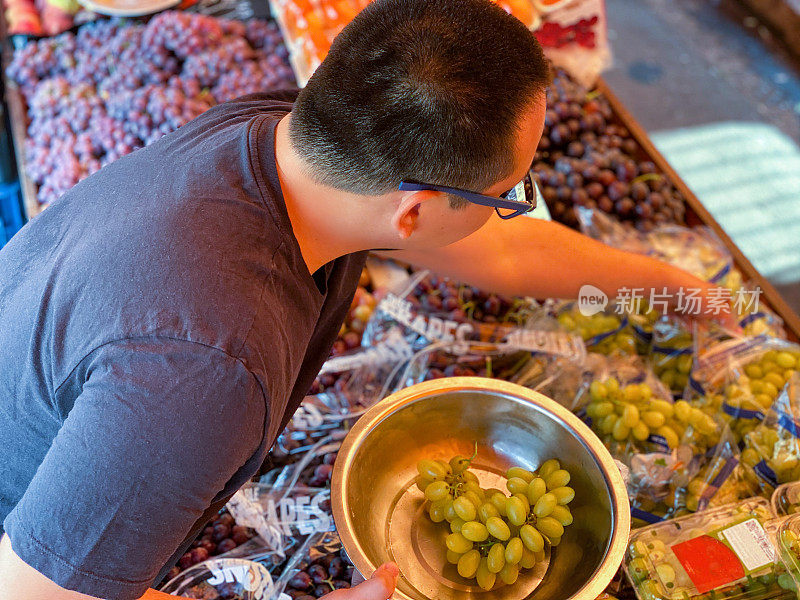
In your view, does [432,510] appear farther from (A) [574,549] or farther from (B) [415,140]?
(B) [415,140]

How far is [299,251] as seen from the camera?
1.15m

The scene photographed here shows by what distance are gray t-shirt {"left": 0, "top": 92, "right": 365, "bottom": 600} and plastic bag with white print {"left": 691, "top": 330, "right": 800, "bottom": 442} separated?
1004 mm

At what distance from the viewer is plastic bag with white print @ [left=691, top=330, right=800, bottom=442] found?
5.41ft

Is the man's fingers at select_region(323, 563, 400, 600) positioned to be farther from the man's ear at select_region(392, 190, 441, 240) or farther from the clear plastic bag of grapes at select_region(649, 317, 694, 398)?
the clear plastic bag of grapes at select_region(649, 317, 694, 398)

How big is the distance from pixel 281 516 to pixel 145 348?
2.27 ft

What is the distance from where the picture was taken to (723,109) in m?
4.18

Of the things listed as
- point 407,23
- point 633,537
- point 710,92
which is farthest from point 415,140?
point 710,92

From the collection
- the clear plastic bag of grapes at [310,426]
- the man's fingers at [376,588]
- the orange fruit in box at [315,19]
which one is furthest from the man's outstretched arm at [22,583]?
the orange fruit in box at [315,19]

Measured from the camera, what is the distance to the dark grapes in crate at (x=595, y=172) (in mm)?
2312

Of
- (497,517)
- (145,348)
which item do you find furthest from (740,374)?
(145,348)

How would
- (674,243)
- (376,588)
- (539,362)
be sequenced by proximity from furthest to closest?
(674,243) < (539,362) < (376,588)

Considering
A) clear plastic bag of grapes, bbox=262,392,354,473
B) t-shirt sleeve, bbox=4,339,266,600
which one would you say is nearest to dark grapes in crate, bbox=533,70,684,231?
clear plastic bag of grapes, bbox=262,392,354,473

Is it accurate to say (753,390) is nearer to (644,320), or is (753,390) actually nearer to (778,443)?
(778,443)

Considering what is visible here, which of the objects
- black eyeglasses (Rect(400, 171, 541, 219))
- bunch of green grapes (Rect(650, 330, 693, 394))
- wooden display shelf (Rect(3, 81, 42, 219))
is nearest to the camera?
black eyeglasses (Rect(400, 171, 541, 219))
